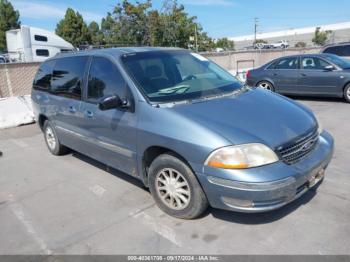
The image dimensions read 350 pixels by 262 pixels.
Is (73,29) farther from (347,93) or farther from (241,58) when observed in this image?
(347,93)

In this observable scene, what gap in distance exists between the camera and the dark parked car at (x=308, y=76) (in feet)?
30.2

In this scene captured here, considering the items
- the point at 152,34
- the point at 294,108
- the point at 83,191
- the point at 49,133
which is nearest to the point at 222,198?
the point at 294,108

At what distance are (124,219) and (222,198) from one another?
1.21 m

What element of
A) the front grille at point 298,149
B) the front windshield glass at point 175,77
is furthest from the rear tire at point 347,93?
the front grille at point 298,149

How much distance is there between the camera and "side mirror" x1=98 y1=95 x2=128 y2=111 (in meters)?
3.65

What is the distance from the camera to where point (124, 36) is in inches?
1724

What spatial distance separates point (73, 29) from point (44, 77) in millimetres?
50395

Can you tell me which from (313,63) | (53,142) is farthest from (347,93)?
(53,142)

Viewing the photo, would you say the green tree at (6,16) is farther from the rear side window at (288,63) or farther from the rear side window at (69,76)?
the rear side window at (69,76)

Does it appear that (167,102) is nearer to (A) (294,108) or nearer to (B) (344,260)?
(A) (294,108)

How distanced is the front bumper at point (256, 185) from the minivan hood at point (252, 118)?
0.27 m

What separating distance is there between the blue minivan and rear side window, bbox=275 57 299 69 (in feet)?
20.8

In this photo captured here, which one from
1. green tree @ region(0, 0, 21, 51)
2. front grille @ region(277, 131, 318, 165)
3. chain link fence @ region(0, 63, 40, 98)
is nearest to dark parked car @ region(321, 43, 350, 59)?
front grille @ region(277, 131, 318, 165)

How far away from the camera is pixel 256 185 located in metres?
2.87
